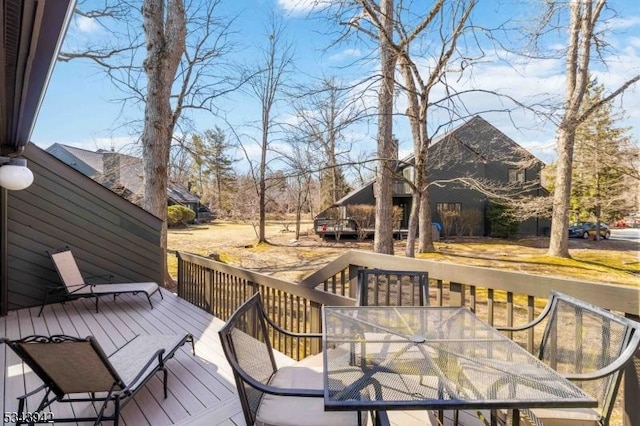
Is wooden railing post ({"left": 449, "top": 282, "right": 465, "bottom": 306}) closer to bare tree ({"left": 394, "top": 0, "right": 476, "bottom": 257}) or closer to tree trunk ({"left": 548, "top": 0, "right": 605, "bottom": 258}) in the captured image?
bare tree ({"left": 394, "top": 0, "right": 476, "bottom": 257})

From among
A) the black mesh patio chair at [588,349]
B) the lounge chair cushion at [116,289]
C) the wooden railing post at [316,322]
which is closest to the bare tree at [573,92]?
the black mesh patio chair at [588,349]

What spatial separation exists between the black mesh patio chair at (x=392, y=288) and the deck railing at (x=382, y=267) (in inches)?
6.0

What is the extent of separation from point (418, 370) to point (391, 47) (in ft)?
20.9

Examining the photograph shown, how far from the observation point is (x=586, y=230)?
20016 millimetres

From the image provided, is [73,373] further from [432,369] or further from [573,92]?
[573,92]

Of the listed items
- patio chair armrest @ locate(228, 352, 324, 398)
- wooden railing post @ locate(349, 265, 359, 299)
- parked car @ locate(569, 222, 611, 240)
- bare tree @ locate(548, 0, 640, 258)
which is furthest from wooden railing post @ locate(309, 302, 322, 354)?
parked car @ locate(569, 222, 611, 240)

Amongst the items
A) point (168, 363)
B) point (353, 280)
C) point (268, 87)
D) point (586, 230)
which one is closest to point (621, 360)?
point (353, 280)

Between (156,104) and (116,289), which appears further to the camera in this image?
(156,104)

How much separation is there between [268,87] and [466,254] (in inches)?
460

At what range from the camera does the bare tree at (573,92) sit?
885 centimetres

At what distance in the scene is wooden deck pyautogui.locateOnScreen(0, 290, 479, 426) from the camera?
2422 mm

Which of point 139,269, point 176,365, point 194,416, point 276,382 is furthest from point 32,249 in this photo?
point 276,382

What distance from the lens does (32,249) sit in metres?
4.99

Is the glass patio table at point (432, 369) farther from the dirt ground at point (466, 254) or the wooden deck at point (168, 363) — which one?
the dirt ground at point (466, 254)
